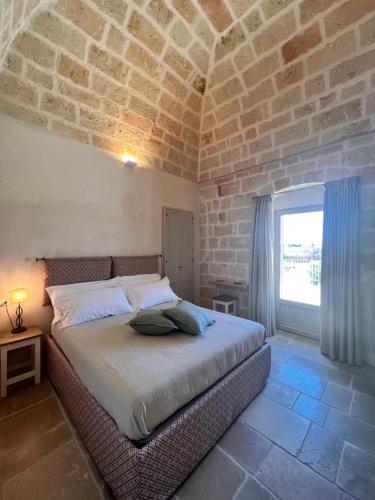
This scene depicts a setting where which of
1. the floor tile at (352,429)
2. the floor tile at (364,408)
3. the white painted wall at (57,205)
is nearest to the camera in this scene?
the floor tile at (352,429)

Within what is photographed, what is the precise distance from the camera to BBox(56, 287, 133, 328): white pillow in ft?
6.67

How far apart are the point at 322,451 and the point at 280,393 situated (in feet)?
1.80

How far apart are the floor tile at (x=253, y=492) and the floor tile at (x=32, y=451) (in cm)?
118

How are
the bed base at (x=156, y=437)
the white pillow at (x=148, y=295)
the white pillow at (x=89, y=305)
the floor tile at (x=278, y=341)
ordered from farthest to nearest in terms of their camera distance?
the floor tile at (x=278, y=341)
the white pillow at (x=148, y=295)
the white pillow at (x=89, y=305)
the bed base at (x=156, y=437)

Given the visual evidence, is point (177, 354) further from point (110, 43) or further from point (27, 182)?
point (110, 43)

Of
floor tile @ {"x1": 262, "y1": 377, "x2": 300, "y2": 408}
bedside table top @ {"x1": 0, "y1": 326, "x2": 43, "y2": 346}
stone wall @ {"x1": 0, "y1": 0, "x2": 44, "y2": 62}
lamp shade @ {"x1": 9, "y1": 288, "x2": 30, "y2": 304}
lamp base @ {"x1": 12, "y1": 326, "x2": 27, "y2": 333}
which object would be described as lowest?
floor tile @ {"x1": 262, "y1": 377, "x2": 300, "y2": 408}

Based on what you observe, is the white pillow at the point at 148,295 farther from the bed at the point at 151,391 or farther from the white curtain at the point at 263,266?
the white curtain at the point at 263,266

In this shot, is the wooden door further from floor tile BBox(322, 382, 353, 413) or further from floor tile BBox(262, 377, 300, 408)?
floor tile BBox(322, 382, 353, 413)

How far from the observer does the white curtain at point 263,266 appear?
3.16 meters

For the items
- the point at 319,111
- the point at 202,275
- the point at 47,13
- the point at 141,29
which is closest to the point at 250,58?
the point at 319,111

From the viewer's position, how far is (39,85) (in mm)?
2168

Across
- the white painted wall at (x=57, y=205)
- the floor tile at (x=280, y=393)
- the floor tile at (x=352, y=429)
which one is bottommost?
the floor tile at (x=280, y=393)

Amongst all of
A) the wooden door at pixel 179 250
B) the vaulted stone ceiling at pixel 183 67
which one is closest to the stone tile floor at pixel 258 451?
the wooden door at pixel 179 250

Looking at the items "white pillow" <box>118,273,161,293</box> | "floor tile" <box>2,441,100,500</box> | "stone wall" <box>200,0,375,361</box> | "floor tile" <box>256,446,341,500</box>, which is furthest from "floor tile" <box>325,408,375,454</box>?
"white pillow" <box>118,273,161,293</box>
